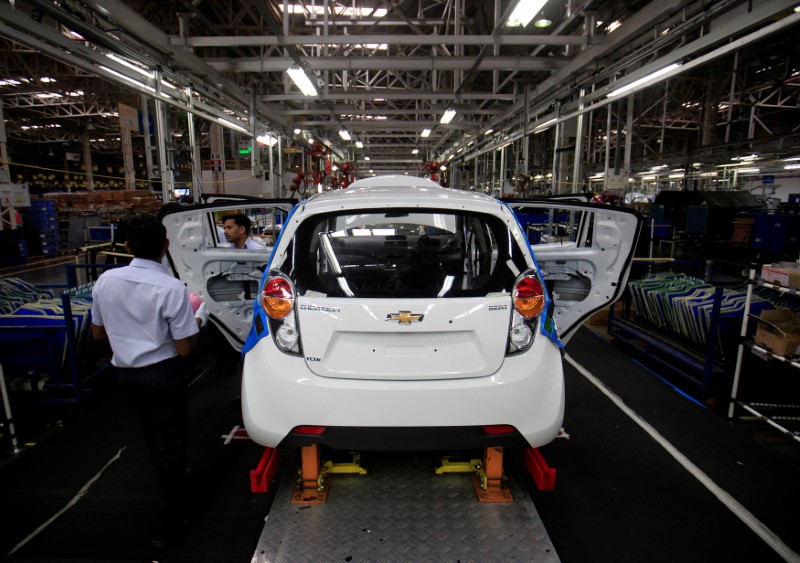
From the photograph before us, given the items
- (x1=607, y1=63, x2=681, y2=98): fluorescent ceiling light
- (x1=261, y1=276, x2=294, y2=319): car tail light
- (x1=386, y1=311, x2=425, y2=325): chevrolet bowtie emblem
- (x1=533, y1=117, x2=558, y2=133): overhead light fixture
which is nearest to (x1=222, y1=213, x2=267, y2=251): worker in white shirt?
(x1=261, y1=276, x2=294, y2=319): car tail light

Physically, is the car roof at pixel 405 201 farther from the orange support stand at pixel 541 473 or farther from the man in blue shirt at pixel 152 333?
the orange support stand at pixel 541 473

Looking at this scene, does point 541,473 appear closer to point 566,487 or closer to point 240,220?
point 566,487

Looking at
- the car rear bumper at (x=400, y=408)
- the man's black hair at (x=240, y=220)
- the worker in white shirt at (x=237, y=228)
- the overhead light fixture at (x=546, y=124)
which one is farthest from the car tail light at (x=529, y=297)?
the overhead light fixture at (x=546, y=124)

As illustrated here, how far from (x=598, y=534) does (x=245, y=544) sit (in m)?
1.78

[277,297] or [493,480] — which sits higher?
[277,297]

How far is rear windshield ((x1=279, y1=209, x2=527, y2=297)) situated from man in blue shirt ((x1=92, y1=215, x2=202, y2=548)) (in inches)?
21.9

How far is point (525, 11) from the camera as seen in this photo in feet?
16.4

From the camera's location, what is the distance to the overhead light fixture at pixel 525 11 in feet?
15.7

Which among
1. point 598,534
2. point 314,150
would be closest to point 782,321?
point 598,534

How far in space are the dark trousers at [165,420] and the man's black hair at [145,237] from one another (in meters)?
0.52

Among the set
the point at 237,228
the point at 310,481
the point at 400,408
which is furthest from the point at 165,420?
Answer: the point at 237,228

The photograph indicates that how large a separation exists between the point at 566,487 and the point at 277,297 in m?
2.03

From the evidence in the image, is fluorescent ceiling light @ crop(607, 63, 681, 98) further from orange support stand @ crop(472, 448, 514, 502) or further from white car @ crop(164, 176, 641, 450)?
orange support stand @ crop(472, 448, 514, 502)

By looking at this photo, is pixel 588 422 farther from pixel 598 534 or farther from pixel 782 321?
pixel 782 321
